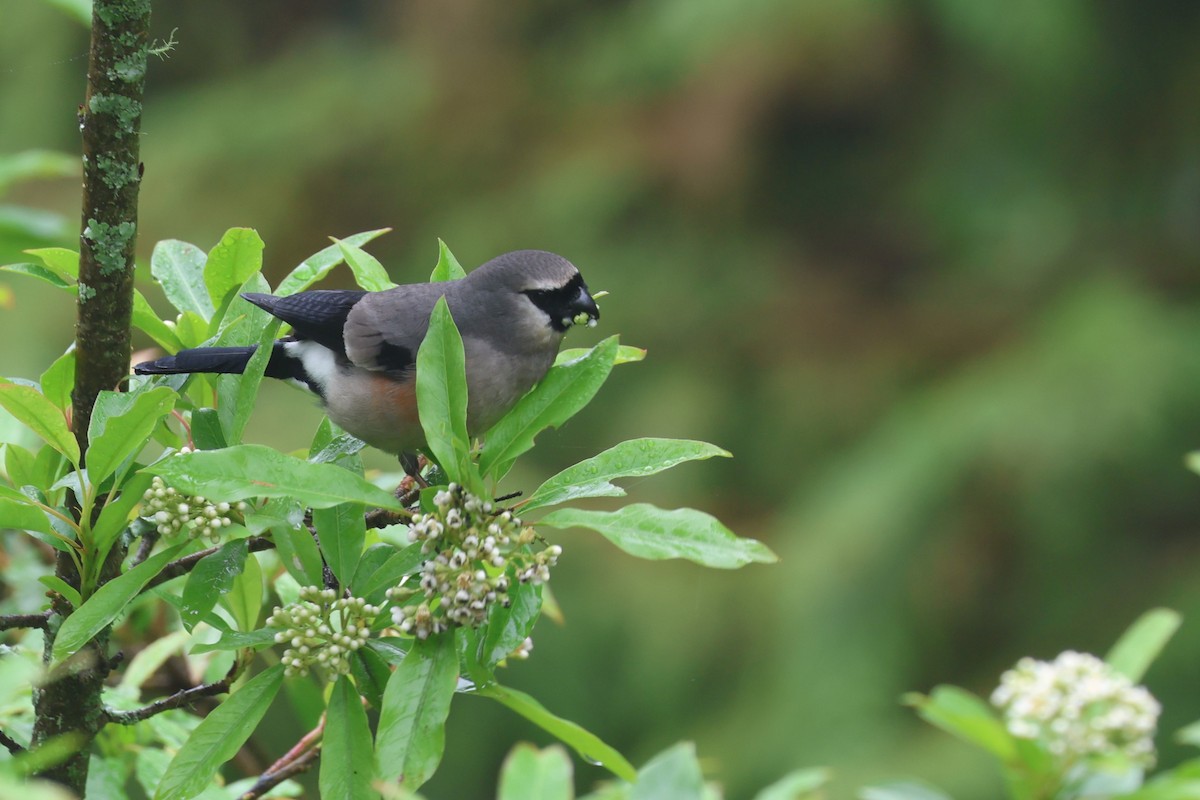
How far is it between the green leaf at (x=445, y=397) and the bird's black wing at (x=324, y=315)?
658 millimetres

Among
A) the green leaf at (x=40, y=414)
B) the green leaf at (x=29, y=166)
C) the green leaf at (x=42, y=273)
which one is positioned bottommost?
the green leaf at (x=40, y=414)

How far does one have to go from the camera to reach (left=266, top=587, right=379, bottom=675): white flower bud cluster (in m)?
1.39

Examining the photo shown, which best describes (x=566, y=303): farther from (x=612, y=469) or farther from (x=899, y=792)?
(x=899, y=792)

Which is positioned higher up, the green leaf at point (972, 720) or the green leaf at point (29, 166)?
the green leaf at point (29, 166)

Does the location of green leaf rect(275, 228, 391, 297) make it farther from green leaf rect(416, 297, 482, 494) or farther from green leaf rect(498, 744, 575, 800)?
green leaf rect(498, 744, 575, 800)

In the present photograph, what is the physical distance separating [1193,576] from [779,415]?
86.0 inches

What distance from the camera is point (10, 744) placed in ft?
4.76

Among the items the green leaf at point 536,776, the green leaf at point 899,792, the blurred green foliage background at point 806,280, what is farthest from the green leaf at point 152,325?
the blurred green foliage background at point 806,280

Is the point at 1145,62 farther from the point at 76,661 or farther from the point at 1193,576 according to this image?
the point at 76,661

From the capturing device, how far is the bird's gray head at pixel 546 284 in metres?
2.14

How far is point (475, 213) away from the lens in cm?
700

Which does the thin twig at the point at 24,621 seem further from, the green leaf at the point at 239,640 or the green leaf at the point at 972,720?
the green leaf at the point at 972,720

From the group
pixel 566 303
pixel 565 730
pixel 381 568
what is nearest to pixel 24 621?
pixel 381 568

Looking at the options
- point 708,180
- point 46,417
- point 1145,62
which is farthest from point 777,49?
point 46,417
